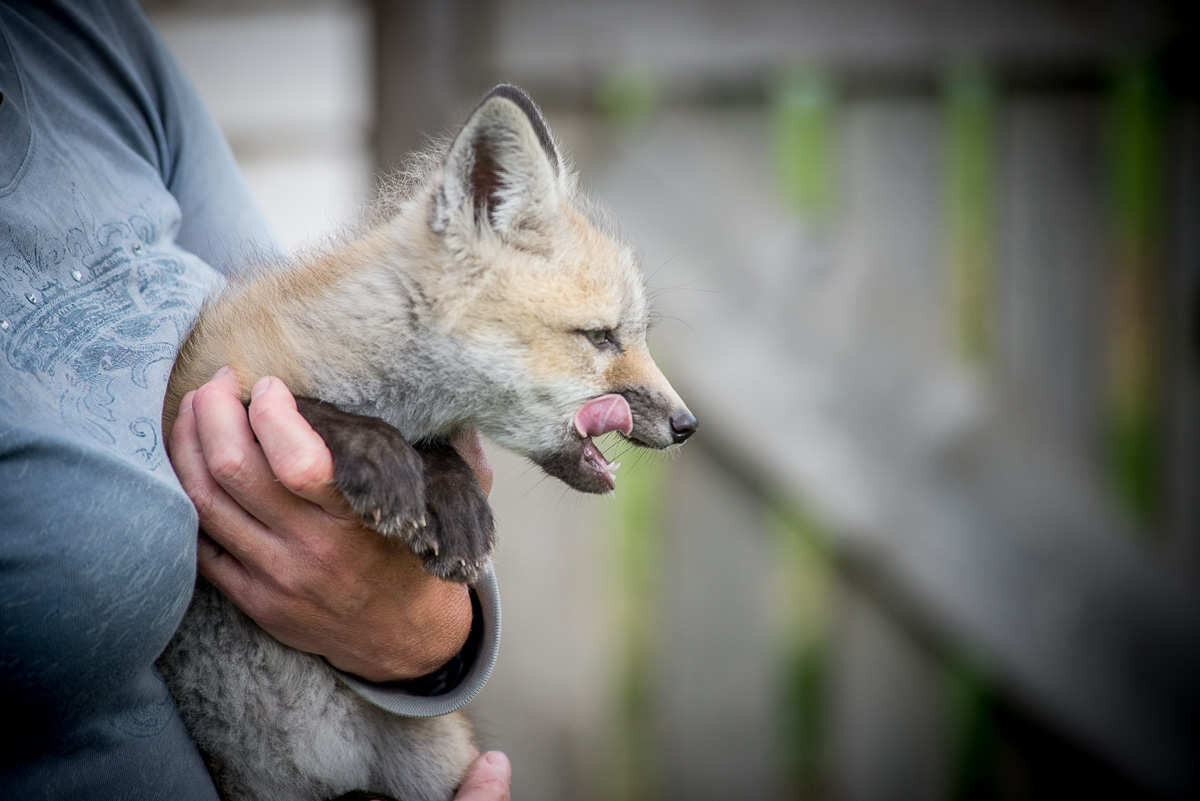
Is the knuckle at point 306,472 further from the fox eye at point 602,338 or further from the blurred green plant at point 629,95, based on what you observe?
the blurred green plant at point 629,95

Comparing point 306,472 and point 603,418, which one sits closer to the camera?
point 306,472

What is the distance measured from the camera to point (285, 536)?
52.6 inches

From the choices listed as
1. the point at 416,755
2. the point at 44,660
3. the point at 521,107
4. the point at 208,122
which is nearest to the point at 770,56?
the point at 521,107

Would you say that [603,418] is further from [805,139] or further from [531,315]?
[805,139]

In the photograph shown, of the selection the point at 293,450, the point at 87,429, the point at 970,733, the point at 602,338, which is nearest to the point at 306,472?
the point at 293,450

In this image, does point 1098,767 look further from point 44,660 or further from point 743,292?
point 44,660

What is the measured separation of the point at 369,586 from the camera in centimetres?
139

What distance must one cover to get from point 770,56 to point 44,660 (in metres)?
2.38

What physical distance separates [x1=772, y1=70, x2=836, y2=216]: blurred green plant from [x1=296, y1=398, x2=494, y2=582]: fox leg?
5.74ft

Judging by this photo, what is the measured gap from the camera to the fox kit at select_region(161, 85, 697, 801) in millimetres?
1396

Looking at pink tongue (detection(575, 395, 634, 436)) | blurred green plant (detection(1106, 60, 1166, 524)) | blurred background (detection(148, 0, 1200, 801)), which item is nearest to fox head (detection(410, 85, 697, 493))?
pink tongue (detection(575, 395, 634, 436))

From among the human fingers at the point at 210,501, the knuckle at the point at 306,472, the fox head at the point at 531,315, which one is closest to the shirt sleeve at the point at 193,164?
the fox head at the point at 531,315

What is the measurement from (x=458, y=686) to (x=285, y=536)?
1.30ft

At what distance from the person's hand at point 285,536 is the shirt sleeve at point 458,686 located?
0.06m
